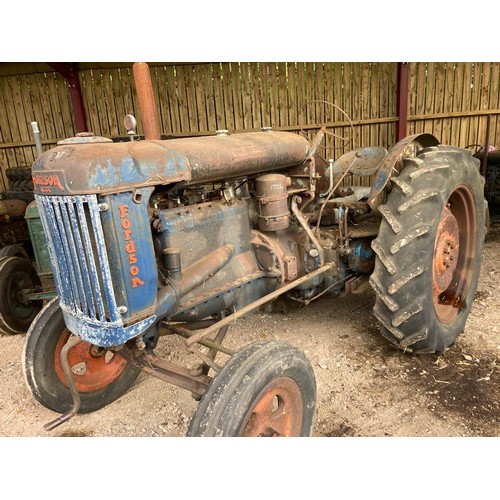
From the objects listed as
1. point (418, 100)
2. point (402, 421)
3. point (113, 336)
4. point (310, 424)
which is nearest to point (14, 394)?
point (113, 336)

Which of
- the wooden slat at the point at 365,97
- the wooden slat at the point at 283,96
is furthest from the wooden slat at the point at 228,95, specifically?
the wooden slat at the point at 365,97

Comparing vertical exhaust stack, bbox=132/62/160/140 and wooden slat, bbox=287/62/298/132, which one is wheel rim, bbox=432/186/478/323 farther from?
wooden slat, bbox=287/62/298/132

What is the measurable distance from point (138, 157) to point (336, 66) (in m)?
6.54

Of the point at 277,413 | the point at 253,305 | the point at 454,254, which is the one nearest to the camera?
the point at 277,413

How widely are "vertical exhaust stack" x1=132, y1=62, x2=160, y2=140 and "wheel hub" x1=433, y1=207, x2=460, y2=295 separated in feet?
6.23

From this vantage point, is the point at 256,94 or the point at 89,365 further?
the point at 256,94

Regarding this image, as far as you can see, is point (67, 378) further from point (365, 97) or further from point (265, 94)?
point (365, 97)

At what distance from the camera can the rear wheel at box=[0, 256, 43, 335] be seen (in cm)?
367

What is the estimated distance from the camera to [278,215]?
2594 millimetres

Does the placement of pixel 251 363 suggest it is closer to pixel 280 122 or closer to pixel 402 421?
pixel 402 421

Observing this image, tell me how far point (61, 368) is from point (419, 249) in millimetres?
2110

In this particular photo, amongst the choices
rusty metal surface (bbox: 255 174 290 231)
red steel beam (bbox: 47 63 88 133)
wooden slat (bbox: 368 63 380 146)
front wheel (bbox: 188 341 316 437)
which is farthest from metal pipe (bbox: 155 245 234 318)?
wooden slat (bbox: 368 63 380 146)

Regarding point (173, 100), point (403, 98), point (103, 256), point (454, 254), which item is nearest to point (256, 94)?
point (173, 100)

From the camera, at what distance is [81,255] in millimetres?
1776
